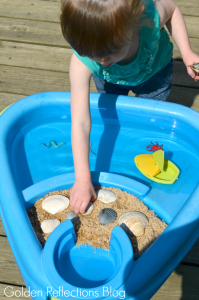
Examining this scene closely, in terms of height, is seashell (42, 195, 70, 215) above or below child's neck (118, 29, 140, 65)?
below

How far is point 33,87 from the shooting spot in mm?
1845

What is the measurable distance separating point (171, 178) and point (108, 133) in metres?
0.39

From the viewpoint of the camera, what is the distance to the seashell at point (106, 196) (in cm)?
116

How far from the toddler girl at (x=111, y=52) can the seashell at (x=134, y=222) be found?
0.15 meters

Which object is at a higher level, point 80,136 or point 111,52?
point 111,52

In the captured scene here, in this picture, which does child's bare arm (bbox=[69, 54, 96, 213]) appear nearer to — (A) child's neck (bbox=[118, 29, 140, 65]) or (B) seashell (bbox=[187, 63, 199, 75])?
(A) child's neck (bbox=[118, 29, 140, 65])

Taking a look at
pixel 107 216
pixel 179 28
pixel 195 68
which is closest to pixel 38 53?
pixel 179 28

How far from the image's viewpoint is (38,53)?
2037mm

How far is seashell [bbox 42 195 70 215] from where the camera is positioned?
3.67 feet

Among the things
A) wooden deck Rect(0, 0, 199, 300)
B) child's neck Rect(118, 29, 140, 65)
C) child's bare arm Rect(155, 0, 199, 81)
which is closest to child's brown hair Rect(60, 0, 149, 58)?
child's neck Rect(118, 29, 140, 65)

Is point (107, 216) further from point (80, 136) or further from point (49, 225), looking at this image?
point (80, 136)

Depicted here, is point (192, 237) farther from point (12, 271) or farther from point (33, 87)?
point (33, 87)

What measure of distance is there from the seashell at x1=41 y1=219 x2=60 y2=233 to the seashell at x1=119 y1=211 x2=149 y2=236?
0.24 m

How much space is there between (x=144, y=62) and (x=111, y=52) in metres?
0.38
